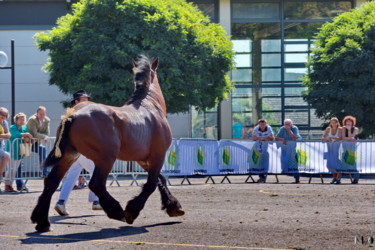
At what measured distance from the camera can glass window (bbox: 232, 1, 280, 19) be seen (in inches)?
1773

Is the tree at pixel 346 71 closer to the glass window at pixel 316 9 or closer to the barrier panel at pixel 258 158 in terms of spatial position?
the glass window at pixel 316 9

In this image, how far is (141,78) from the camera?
13.0 m

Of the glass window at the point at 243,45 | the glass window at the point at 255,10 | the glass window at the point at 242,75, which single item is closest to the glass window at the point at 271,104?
the glass window at the point at 242,75

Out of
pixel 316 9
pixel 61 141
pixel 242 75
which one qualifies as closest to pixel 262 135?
pixel 61 141

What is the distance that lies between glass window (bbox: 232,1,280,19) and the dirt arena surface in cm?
2863

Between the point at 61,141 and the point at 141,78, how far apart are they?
2185 mm

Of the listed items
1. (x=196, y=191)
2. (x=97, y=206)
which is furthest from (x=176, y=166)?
(x=97, y=206)

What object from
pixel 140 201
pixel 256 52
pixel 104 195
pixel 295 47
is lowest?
pixel 140 201

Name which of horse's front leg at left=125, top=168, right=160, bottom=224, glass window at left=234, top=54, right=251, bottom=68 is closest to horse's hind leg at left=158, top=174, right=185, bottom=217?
horse's front leg at left=125, top=168, right=160, bottom=224

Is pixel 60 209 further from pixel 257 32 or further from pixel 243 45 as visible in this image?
pixel 257 32

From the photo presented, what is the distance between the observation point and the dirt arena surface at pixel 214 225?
957 centimetres

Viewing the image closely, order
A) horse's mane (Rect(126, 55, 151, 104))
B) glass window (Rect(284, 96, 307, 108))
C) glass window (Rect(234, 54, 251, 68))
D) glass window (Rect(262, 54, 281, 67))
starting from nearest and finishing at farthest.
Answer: horse's mane (Rect(126, 55, 151, 104)), glass window (Rect(234, 54, 251, 68)), glass window (Rect(284, 96, 307, 108)), glass window (Rect(262, 54, 281, 67))

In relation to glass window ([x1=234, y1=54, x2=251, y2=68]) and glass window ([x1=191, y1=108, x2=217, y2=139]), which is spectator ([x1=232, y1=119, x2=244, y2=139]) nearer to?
glass window ([x1=191, y1=108, x2=217, y2=139])

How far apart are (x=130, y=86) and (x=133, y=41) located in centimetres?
180
